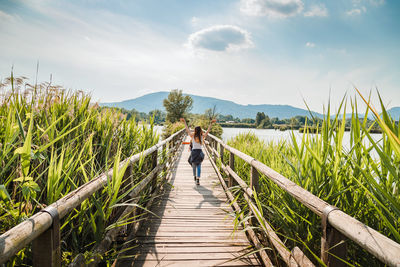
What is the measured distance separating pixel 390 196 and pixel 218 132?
18.4 metres

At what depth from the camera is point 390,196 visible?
0.97m

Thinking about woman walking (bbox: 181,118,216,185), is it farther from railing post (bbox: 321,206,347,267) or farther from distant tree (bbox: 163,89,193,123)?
distant tree (bbox: 163,89,193,123)

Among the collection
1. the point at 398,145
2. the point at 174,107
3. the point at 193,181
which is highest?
the point at 174,107

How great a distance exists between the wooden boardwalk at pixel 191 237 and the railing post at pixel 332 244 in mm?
633

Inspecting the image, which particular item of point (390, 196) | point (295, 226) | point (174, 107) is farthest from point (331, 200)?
point (174, 107)

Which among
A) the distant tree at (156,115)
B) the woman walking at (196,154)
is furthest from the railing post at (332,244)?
the woman walking at (196,154)

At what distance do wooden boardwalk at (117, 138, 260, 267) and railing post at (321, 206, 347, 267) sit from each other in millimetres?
633

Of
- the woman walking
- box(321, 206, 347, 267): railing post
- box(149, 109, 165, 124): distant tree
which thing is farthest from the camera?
the woman walking

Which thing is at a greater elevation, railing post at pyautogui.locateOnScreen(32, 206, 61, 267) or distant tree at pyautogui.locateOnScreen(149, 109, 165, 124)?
distant tree at pyautogui.locateOnScreen(149, 109, 165, 124)

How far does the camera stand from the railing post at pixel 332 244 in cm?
107

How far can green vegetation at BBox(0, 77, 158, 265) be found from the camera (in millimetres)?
1155

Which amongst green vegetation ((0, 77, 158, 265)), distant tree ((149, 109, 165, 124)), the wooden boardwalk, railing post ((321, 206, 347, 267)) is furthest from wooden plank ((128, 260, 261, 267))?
distant tree ((149, 109, 165, 124))

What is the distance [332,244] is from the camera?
1.09m

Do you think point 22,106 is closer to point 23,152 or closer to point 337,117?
point 23,152
